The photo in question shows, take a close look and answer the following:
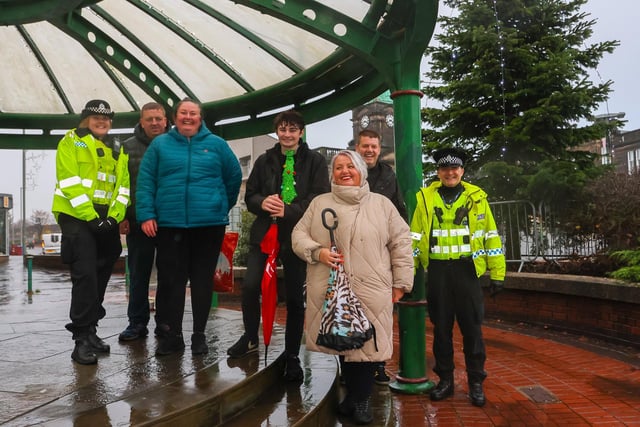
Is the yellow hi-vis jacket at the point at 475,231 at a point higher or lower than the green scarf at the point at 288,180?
lower

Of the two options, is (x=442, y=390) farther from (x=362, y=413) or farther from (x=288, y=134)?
(x=288, y=134)

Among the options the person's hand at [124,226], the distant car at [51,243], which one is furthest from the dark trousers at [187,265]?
the distant car at [51,243]

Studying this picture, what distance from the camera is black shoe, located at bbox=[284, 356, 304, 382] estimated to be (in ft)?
12.9

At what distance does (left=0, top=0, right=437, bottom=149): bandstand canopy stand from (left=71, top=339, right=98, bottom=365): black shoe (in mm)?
2976

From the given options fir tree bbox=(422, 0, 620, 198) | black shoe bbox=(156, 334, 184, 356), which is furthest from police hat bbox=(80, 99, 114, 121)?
fir tree bbox=(422, 0, 620, 198)

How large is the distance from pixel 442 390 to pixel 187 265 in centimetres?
229

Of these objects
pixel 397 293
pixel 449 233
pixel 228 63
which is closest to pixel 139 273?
pixel 397 293

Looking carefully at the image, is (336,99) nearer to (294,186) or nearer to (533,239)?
(294,186)

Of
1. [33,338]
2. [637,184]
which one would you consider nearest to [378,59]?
[33,338]

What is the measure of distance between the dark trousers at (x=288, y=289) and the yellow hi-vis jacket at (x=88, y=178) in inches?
39.8

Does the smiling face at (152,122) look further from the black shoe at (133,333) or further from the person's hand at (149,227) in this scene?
the black shoe at (133,333)

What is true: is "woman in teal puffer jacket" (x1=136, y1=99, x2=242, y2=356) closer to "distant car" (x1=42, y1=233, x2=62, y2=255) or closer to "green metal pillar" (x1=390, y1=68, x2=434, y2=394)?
"green metal pillar" (x1=390, y1=68, x2=434, y2=394)

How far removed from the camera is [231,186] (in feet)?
13.4

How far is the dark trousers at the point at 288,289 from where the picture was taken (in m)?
3.80
